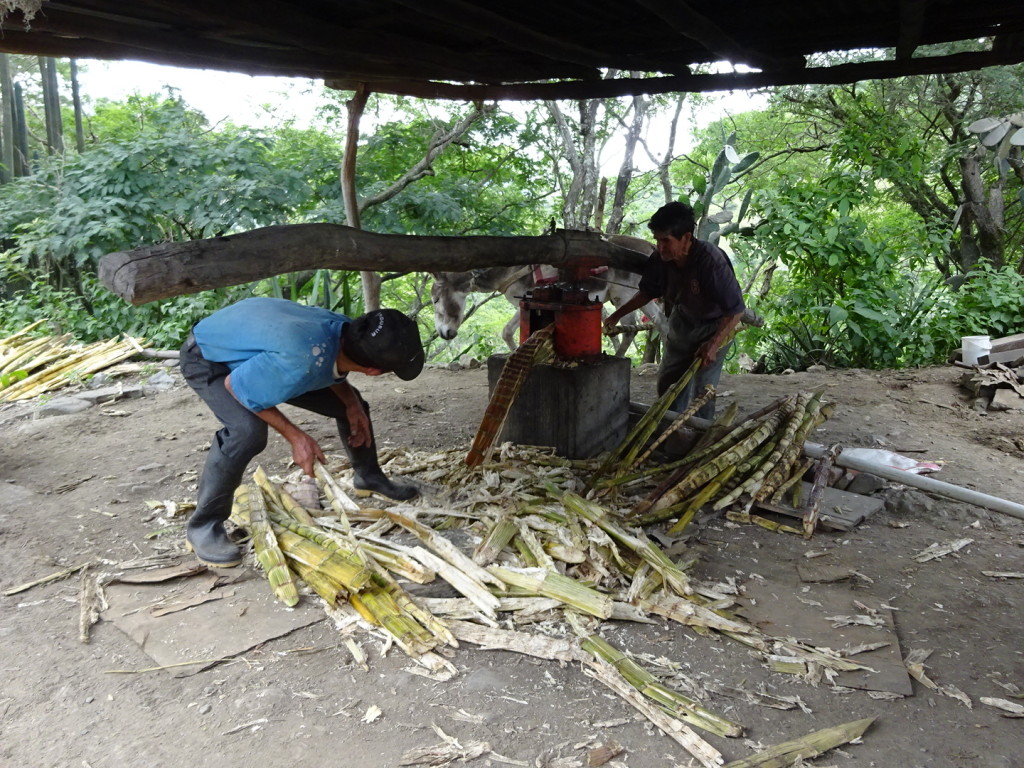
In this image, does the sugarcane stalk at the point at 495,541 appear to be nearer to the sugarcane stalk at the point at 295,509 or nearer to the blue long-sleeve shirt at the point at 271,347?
the sugarcane stalk at the point at 295,509

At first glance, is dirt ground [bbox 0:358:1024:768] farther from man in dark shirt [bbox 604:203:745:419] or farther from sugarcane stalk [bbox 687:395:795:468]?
man in dark shirt [bbox 604:203:745:419]

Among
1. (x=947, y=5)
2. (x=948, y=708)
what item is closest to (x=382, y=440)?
(x=948, y=708)

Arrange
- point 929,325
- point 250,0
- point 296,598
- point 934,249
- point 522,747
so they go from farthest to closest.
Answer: point 934,249 → point 929,325 → point 250,0 → point 296,598 → point 522,747

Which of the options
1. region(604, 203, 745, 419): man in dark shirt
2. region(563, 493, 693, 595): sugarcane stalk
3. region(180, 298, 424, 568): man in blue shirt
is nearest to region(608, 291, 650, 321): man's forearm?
region(604, 203, 745, 419): man in dark shirt

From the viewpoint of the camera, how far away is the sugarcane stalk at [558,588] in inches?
126

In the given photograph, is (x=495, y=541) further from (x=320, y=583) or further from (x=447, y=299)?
(x=447, y=299)

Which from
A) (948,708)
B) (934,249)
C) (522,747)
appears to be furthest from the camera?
(934,249)

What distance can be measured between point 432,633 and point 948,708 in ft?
6.43

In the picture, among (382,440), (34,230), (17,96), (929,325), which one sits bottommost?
(382,440)

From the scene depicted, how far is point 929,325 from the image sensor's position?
862 cm

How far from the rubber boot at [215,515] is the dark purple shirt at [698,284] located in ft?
10.9

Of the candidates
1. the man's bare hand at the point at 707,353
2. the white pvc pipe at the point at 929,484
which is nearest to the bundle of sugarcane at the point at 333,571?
the man's bare hand at the point at 707,353

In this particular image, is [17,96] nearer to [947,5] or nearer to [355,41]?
[355,41]

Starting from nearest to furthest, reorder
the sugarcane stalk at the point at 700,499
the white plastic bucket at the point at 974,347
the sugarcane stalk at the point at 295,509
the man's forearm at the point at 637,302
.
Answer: the sugarcane stalk at the point at 295,509 < the sugarcane stalk at the point at 700,499 < the man's forearm at the point at 637,302 < the white plastic bucket at the point at 974,347
